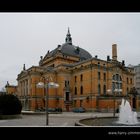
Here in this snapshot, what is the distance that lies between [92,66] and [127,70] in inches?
253

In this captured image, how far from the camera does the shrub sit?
15.4 m

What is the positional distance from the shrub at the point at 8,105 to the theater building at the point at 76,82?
60.5ft

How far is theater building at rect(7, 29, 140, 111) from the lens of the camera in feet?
115

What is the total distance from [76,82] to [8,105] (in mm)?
23431

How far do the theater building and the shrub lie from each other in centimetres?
1844

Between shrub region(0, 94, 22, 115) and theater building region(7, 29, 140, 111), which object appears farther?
theater building region(7, 29, 140, 111)

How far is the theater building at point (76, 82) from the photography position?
35062 mm

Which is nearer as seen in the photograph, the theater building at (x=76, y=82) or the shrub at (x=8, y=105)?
the shrub at (x=8, y=105)

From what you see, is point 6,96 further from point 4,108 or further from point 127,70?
point 127,70

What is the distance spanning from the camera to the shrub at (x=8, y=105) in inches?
608

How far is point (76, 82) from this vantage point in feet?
126

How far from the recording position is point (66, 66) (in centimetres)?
3878
